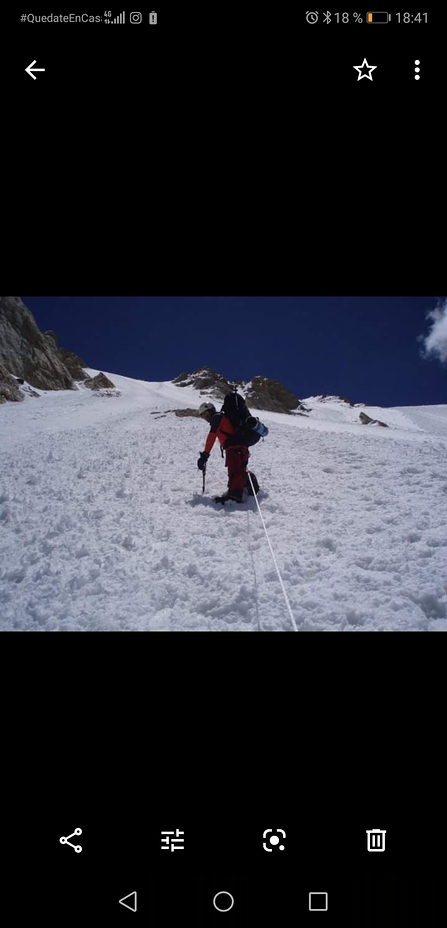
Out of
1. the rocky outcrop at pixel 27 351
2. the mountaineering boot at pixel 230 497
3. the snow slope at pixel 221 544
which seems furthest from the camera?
the rocky outcrop at pixel 27 351

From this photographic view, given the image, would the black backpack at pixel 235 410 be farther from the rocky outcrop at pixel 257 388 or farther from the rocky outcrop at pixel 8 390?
the rocky outcrop at pixel 257 388

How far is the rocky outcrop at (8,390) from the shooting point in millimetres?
26630

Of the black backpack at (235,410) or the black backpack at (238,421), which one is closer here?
the black backpack at (238,421)

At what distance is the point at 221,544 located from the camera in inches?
213

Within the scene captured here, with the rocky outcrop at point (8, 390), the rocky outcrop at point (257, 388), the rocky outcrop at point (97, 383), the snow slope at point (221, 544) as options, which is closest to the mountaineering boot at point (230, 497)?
the snow slope at point (221, 544)
